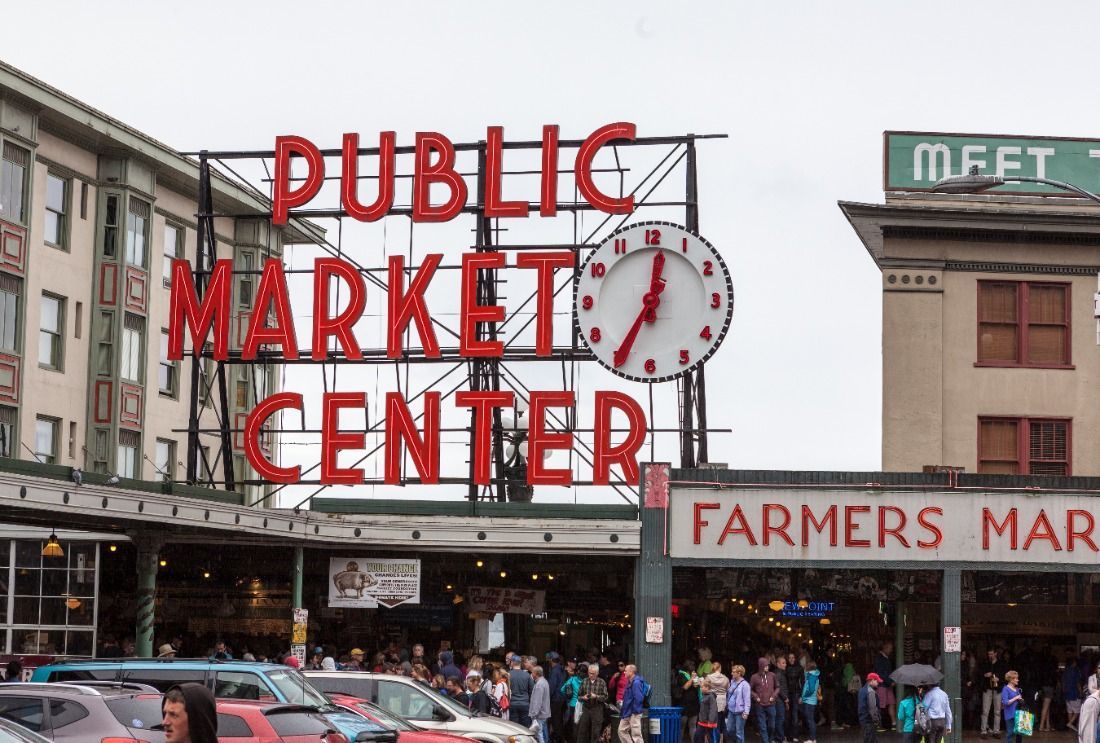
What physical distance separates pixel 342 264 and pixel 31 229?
8957 mm

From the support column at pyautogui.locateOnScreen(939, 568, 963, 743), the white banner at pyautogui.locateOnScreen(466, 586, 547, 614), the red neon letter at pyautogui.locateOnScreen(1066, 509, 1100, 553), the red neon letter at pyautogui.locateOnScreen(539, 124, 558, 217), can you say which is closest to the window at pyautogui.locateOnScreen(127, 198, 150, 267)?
the red neon letter at pyautogui.locateOnScreen(539, 124, 558, 217)

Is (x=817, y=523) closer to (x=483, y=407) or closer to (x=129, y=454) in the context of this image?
(x=483, y=407)

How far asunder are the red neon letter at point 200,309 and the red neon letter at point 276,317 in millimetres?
677

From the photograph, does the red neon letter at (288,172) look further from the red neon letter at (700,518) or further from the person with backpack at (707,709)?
the person with backpack at (707,709)

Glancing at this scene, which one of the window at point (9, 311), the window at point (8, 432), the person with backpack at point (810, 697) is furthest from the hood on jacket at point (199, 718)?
the window at point (9, 311)

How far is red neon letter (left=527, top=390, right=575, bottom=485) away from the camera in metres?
40.7

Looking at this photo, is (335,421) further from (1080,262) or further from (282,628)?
(1080,262)

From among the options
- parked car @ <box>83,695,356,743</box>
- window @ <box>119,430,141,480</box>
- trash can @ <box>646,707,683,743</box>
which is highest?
window @ <box>119,430,141,480</box>

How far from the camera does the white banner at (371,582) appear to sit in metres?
37.2

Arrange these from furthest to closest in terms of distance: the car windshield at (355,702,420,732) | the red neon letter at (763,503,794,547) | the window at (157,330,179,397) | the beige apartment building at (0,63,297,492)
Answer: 1. the window at (157,330,179,397)
2. the beige apartment building at (0,63,297,492)
3. the red neon letter at (763,503,794,547)
4. the car windshield at (355,702,420,732)

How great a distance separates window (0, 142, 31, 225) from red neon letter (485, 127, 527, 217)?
Answer: 12484mm

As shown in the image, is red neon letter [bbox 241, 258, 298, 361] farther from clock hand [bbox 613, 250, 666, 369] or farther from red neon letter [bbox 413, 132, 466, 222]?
clock hand [bbox 613, 250, 666, 369]

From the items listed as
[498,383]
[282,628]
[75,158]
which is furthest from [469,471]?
[75,158]

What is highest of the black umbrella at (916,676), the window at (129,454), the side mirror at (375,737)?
the window at (129,454)
